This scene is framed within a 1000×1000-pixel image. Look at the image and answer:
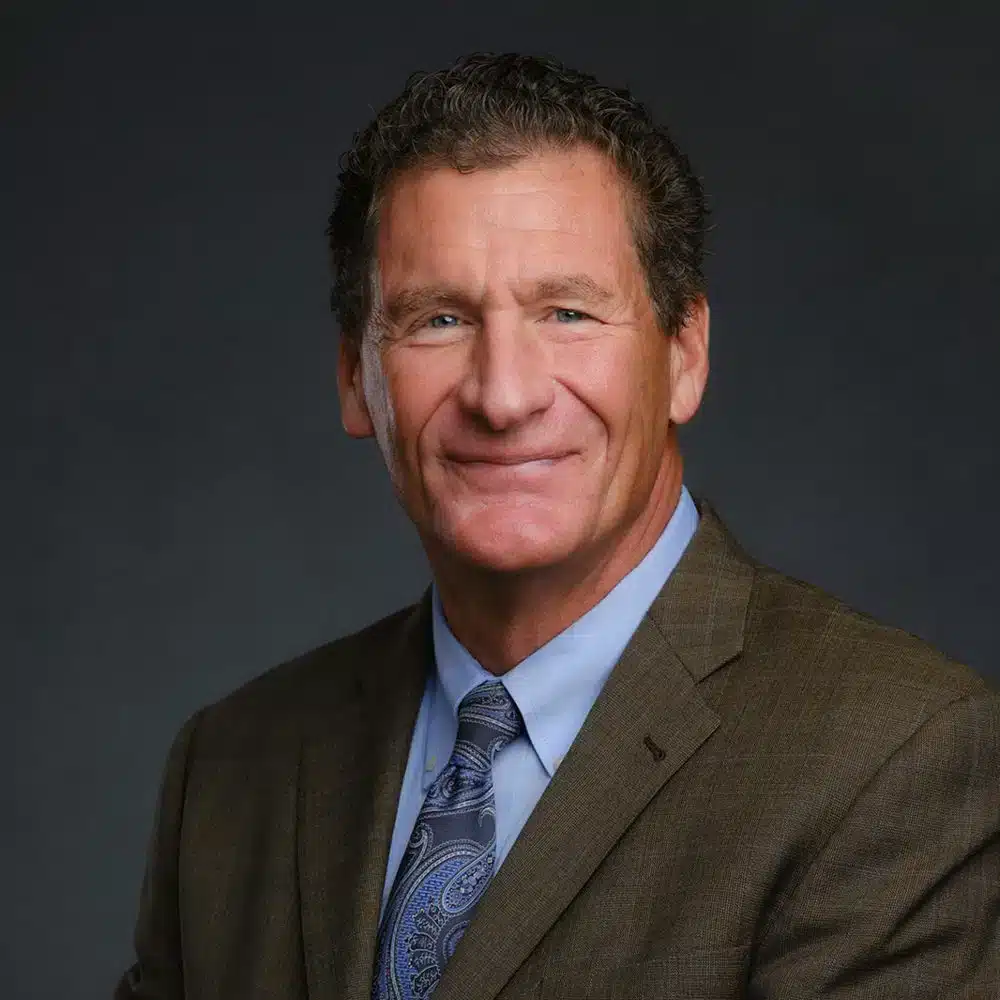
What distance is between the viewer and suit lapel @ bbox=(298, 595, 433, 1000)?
10.4ft

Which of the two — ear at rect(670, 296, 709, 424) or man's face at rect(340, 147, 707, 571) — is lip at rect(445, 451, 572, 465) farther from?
ear at rect(670, 296, 709, 424)

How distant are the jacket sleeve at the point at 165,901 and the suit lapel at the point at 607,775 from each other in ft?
2.69

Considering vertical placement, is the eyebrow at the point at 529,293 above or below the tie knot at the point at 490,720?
above

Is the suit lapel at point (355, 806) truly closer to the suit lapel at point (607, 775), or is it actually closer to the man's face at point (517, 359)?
the suit lapel at point (607, 775)

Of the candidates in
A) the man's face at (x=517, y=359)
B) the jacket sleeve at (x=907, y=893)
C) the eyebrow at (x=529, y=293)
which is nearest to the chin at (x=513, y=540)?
the man's face at (x=517, y=359)

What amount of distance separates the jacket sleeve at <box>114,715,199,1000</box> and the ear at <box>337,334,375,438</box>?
26.2 inches

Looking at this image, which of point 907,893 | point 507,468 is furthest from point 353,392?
point 907,893

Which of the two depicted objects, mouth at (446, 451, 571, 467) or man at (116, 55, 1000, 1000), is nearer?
man at (116, 55, 1000, 1000)

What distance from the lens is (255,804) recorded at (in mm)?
3527

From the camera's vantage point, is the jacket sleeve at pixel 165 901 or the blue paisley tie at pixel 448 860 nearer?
the blue paisley tie at pixel 448 860

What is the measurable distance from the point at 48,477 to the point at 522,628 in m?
2.60

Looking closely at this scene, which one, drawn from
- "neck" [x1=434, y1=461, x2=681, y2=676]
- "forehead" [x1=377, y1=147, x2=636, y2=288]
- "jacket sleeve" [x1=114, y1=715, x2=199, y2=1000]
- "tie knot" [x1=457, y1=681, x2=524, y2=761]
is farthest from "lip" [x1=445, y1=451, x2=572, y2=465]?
"jacket sleeve" [x1=114, y1=715, x2=199, y2=1000]

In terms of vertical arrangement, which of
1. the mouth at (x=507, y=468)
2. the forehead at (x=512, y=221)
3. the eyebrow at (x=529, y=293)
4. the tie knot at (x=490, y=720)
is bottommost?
the tie knot at (x=490, y=720)

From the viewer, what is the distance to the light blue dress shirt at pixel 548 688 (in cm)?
320
